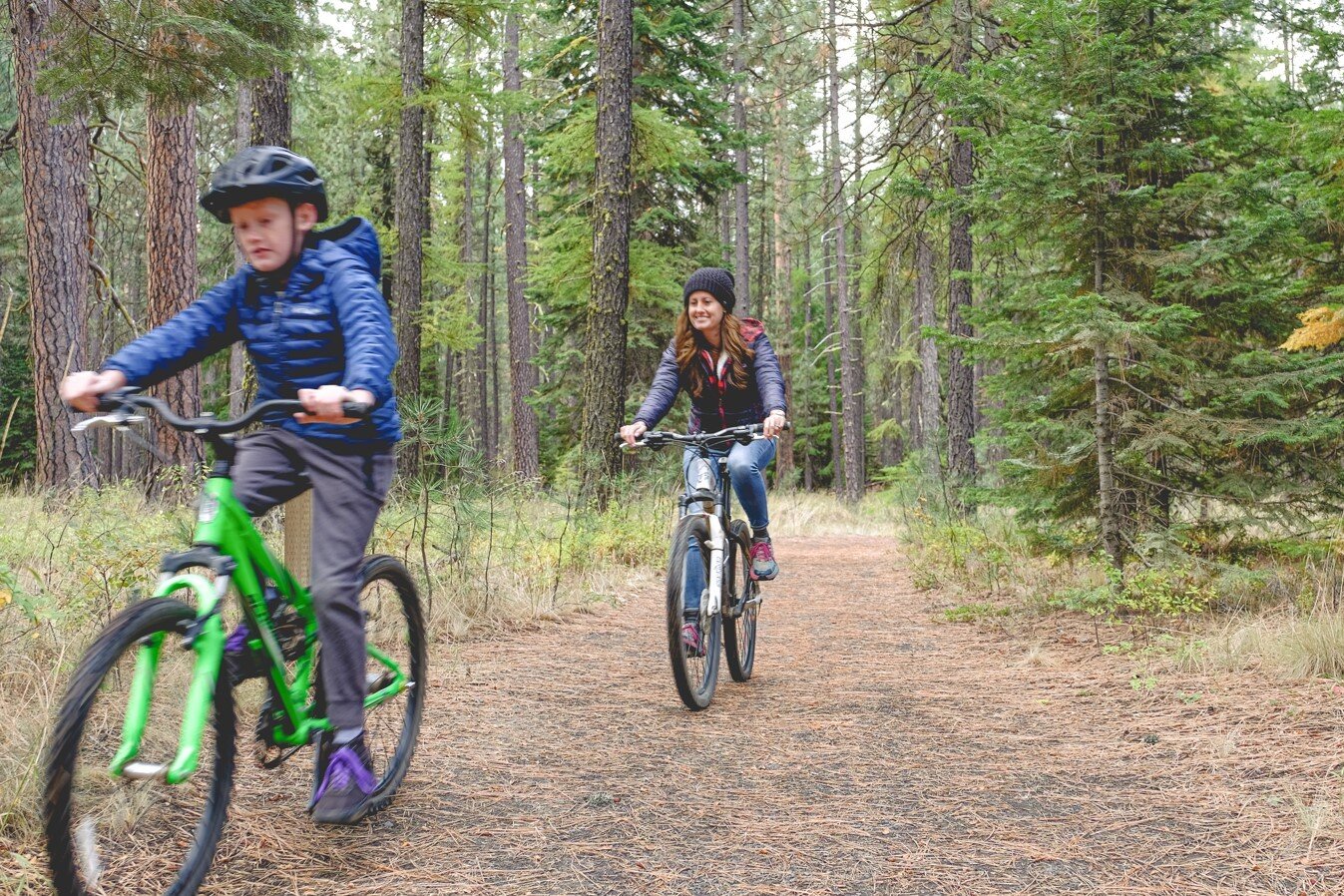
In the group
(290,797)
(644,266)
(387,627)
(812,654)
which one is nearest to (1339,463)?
(812,654)

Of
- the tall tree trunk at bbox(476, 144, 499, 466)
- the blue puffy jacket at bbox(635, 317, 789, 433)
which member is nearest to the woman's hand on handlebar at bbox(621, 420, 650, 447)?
the blue puffy jacket at bbox(635, 317, 789, 433)

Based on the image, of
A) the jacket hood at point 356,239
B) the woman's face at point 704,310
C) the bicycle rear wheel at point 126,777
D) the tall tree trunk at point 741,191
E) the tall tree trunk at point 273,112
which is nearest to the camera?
the bicycle rear wheel at point 126,777

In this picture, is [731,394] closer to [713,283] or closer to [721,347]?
[721,347]

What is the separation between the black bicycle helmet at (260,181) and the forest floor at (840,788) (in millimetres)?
1792

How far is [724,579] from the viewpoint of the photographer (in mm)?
4695

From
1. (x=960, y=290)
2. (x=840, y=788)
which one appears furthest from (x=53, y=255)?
(x=960, y=290)

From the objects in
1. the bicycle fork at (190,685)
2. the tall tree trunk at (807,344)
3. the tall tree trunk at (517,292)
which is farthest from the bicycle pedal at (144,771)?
the tall tree trunk at (807,344)

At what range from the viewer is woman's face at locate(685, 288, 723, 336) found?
490 cm

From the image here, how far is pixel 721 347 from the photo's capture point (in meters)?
5.06

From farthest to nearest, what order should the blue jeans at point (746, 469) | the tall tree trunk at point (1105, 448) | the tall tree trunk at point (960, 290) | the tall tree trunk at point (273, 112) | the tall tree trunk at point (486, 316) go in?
the tall tree trunk at point (486, 316) < the tall tree trunk at point (960, 290) < the tall tree trunk at point (273, 112) < the tall tree trunk at point (1105, 448) < the blue jeans at point (746, 469)

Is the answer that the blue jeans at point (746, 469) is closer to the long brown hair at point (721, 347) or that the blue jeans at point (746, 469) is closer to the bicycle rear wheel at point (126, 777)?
the long brown hair at point (721, 347)

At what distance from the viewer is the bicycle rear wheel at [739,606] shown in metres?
4.79

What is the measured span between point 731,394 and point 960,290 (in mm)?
7698

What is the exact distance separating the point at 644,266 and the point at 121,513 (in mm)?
9907
